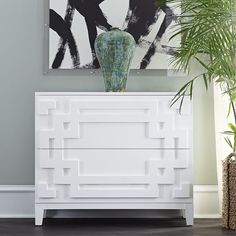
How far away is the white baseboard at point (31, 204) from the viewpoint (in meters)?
4.12

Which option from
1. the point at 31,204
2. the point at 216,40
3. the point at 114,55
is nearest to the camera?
the point at 216,40

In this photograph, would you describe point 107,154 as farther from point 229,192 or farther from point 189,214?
point 229,192

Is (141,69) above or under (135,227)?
above

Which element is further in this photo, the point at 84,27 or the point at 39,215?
the point at 84,27

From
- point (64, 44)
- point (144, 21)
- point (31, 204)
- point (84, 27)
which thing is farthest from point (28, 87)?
point (144, 21)

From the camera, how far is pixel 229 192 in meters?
3.67

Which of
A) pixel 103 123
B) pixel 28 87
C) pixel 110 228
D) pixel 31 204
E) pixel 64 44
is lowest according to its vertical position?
pixel 110 228

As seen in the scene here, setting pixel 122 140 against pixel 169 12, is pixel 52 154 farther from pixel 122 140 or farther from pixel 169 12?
pixel 169 12

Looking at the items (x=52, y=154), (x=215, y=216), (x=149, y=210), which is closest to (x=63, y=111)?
(x=52, y=154)

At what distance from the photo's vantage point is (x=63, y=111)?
3727 millimetres

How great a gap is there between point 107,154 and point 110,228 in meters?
0.46

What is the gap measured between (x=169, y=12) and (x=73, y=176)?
1.36 metres

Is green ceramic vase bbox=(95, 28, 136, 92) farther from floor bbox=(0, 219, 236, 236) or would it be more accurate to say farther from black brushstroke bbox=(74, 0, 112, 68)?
floor bbox=(0, 219, 236, 236)

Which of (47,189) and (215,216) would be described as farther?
(215,216)
